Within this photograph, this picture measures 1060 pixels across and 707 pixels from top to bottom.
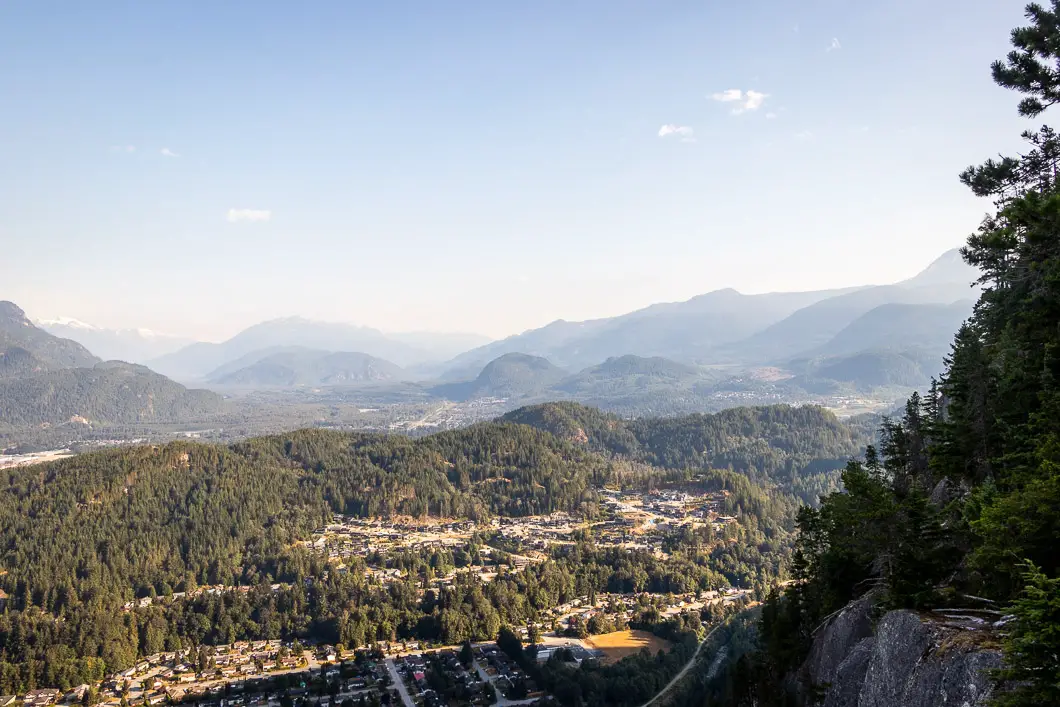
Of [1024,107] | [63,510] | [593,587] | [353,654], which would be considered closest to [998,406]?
[1024,107]

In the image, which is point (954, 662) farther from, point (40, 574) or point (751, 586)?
point (40, 574)

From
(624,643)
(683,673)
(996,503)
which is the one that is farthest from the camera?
(624,643)

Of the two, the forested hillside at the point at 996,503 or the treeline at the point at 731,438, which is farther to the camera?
the treeline at the point at 731,438

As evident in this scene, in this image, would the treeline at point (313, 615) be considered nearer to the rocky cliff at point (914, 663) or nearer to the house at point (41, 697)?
the house at point (41, 697)

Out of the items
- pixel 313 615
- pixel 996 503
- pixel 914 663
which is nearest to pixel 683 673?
pixel 313 615

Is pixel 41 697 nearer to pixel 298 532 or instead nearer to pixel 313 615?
pixel 313 615

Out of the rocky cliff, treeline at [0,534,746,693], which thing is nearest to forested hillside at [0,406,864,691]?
treeline at [0,534,746,693]

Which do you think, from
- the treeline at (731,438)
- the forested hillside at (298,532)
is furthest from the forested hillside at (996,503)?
the treeline at (731,438)
